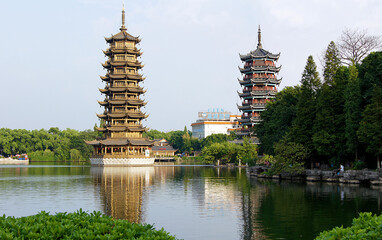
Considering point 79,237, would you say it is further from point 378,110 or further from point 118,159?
point 118,159

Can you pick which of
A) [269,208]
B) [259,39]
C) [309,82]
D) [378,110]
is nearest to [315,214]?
[269,208]

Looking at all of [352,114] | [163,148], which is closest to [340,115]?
[352,114]

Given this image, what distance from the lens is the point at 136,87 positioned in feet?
287

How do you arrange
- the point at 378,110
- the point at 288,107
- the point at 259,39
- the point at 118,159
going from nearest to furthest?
the point at 378,110 → the point at 288,107 → the point at 118,159 → the point at 259,39

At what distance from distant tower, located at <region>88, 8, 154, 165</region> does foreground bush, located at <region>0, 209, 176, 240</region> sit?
74.9 m

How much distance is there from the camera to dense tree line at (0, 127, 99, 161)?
11350 cm

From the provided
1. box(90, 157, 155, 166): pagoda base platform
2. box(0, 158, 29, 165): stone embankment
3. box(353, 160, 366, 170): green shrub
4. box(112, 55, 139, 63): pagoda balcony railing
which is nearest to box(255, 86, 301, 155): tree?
box(353, 160, 366, 170): green shrub

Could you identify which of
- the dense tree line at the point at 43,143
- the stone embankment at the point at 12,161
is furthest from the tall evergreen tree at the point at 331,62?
the stone embankment at the point at 12,161

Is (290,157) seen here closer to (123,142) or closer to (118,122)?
(123,142)

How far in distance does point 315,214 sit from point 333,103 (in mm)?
23344

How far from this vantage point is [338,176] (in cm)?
3806

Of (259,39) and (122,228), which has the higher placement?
(259,39)

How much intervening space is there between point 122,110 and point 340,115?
53.8 m

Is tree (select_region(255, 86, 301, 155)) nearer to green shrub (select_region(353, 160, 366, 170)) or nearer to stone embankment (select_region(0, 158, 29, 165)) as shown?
green shrub (select_region(353, 160, 366, 170))
